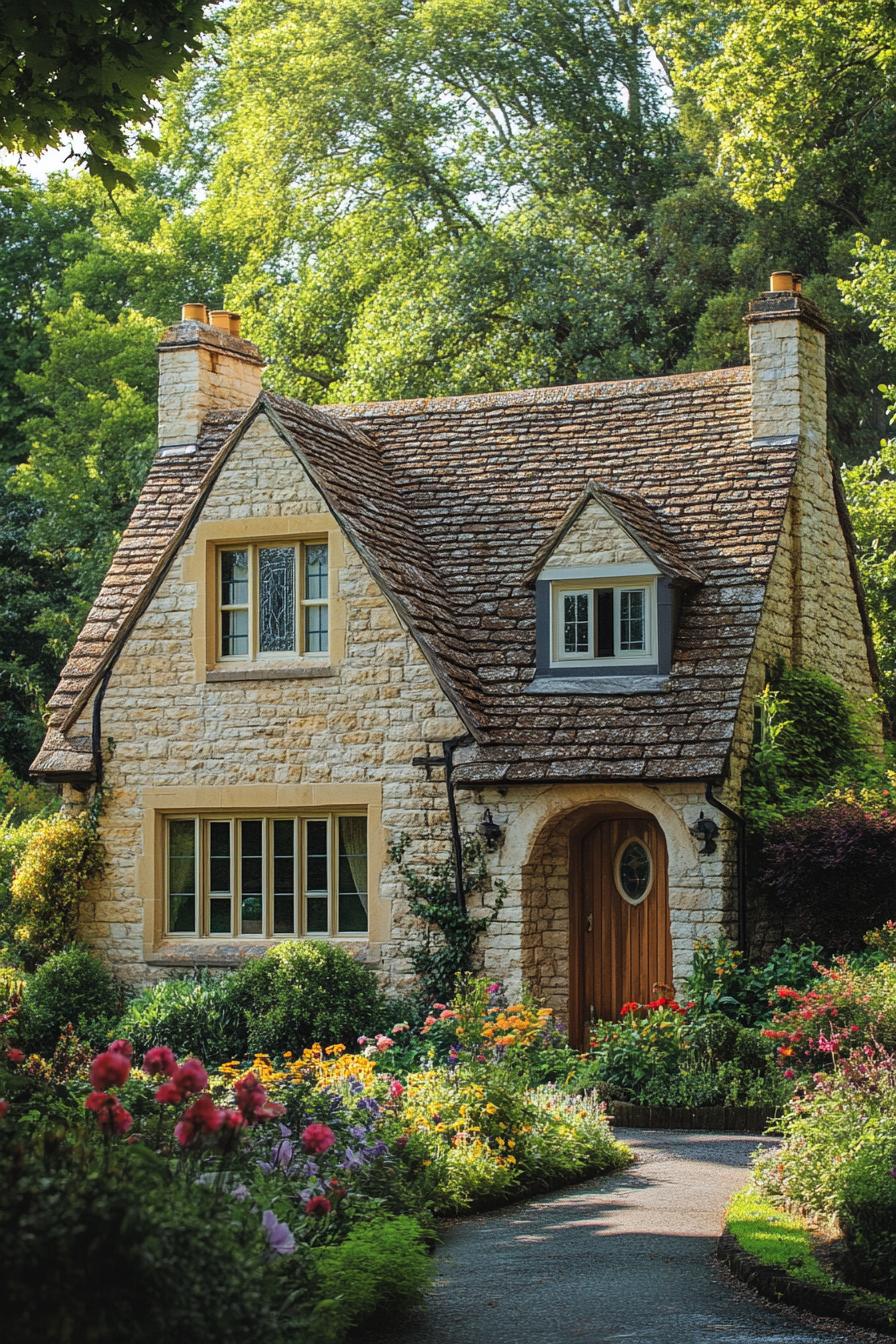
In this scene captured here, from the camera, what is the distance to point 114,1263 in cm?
563

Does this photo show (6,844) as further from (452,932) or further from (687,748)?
(687,748)

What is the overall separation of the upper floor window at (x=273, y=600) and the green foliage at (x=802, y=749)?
15.2 feet

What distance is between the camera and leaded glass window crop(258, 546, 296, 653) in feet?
65.0

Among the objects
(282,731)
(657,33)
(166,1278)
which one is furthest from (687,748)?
(657,33)

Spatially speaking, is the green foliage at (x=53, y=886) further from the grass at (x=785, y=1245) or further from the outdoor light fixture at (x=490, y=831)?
the grass at (x=785, y=1245)

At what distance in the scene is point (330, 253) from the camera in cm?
3750

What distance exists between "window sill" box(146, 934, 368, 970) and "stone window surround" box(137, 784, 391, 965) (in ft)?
0.03

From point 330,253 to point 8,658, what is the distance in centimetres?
1084

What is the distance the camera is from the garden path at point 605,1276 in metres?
8.78

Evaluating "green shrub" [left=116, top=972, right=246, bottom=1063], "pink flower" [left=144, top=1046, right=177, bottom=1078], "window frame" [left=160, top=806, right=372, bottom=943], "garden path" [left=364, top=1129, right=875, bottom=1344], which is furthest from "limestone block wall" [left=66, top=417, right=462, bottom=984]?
"pink flower" [left=144, top=1046, right=177, bottom=1078]

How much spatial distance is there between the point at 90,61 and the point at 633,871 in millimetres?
10539

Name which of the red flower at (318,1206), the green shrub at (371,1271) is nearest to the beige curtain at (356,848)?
the green shrub at (371,1271)

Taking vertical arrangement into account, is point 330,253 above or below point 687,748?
above

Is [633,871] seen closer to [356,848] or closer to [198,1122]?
[356,848]
